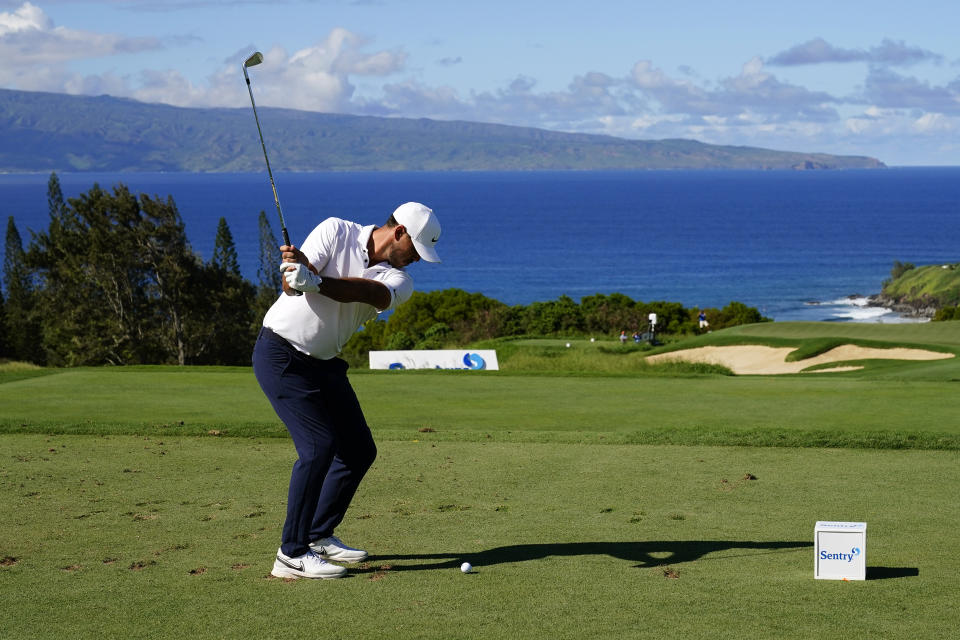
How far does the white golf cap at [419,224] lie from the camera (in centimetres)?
581

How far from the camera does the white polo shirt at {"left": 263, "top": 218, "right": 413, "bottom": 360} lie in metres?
5.67

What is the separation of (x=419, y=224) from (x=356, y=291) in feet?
1.89

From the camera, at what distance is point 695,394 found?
14.8 meters

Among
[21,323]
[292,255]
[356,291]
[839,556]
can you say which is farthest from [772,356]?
[21,323]

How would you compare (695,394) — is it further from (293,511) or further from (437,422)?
(293,511)

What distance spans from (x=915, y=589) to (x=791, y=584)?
1.93 ft

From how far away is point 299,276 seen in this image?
5.24m

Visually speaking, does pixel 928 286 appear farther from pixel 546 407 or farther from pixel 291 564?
pixel 291 564

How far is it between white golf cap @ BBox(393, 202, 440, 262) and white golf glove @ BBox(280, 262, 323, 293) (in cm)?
72

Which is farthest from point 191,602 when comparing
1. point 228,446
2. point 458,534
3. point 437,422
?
point 437,422

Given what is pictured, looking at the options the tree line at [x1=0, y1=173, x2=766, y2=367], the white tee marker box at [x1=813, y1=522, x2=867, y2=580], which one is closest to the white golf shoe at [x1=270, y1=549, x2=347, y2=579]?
the white tee marker box at [x1=813, y1=522, x2=867, y2=580]

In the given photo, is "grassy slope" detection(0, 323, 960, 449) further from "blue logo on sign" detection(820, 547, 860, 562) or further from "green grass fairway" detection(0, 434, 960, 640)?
"blue logo on sign" detection(820, 547, 860, 562)

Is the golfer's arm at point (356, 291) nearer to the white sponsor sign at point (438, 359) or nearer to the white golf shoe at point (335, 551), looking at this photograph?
the white golf shoe at point (335, 551)

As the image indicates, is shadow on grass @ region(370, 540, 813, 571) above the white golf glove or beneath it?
beneath
